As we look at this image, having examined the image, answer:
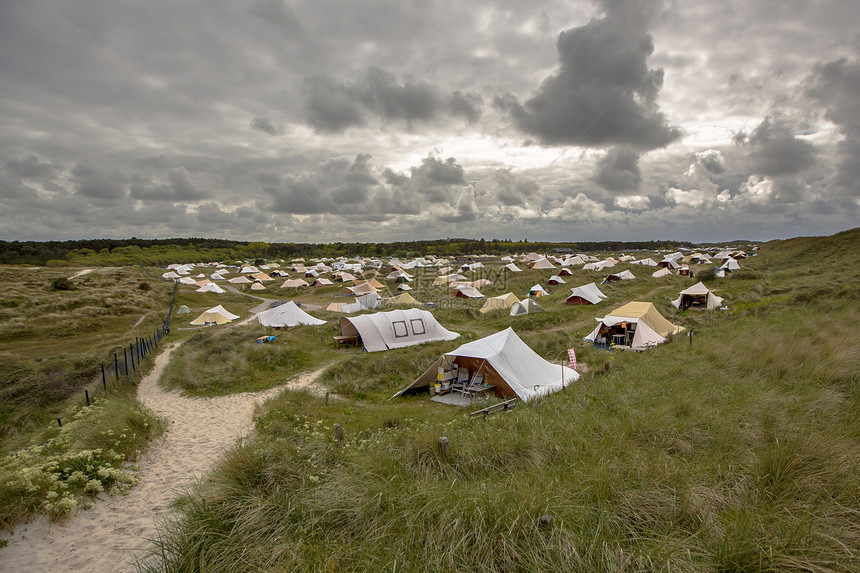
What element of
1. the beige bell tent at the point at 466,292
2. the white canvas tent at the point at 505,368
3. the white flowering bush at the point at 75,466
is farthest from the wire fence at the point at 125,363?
the beige bell tent at the point at 466,292

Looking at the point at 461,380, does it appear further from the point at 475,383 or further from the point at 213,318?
the point at 213,318

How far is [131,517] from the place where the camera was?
6.08 meters

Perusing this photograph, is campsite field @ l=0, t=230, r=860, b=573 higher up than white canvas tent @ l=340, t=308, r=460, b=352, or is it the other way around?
campsite field @ l=0, t=230, r=860, b=573

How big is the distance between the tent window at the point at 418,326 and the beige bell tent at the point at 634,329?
8.87 m

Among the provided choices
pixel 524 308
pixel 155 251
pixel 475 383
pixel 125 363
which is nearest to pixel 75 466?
pixel 475 383

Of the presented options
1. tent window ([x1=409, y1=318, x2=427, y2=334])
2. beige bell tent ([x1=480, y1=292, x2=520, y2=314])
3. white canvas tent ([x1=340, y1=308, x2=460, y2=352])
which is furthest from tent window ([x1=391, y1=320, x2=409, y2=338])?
beige bell tent ([x1=480, y1=292, x2=520, y2=314])

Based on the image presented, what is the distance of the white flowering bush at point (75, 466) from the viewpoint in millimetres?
5656

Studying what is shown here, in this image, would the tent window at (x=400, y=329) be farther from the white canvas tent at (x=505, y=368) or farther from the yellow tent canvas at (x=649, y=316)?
the yellow tent canvas at (x=649, y=316)

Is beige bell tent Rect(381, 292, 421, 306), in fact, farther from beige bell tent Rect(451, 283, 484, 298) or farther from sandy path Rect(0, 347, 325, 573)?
sandy path Rect(0, 347, 325, 573)

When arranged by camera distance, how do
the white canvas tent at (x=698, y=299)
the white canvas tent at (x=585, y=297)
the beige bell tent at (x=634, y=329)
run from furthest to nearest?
the white canvas tent at (x=585, y=297) < the white canvas tent at (x=698, y=299) < the beige bell tent at (x=634, y=329)

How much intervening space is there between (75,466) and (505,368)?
1035 cm

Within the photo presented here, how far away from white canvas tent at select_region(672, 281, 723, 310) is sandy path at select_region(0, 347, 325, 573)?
28.9 m

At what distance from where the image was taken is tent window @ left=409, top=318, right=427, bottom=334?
73.5 ft

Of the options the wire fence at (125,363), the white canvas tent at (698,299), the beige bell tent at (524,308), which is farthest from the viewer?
the beige bell tent at (524,308)
